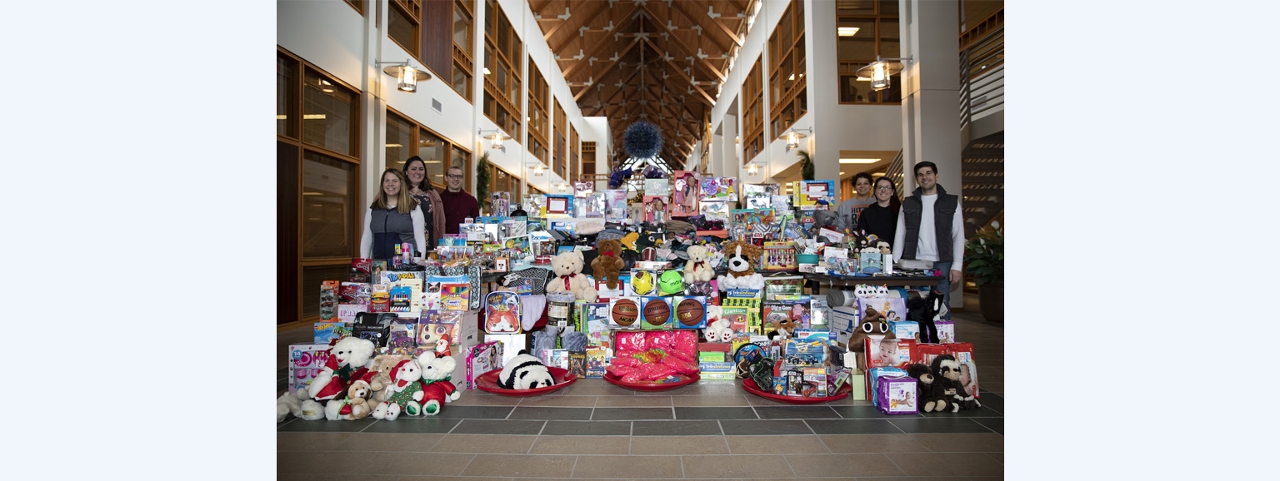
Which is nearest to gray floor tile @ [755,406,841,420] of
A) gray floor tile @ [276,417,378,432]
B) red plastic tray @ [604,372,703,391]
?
red plastic tray @ [604,372,703,391]

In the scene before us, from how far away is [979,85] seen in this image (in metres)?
8.63

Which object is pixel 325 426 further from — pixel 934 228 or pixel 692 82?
pixel 692 82

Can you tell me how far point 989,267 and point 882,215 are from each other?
2.47 meters

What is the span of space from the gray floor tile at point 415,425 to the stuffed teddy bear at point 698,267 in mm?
1795

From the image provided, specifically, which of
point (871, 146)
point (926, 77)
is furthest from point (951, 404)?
point (871, 146)

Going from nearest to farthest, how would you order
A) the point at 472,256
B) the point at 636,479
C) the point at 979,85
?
the point at 636,479 < the point at 472,256 < the point at 979,85

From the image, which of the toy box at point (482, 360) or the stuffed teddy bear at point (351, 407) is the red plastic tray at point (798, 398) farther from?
the stuffed teddy bear at point (351, 407)

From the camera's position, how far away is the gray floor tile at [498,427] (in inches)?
106

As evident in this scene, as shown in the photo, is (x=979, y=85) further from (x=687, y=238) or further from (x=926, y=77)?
(x=687, y=238)

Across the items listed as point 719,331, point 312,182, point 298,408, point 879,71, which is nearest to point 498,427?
point 298,408

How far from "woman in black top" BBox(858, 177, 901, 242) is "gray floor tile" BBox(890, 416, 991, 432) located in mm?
1781

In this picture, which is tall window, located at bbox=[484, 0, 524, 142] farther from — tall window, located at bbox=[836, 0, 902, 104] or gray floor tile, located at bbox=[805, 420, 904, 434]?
gray floor tile, located at bbox=[805, 420, 904, 434]

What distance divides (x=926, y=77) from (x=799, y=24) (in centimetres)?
493

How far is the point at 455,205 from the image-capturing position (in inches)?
198
